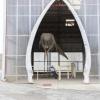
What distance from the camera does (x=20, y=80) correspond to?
96.2 ft

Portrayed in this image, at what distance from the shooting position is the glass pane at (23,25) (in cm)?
2997

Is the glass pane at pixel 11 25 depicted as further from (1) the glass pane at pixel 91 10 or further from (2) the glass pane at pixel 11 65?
(1) the glass pane at pixel 91 10

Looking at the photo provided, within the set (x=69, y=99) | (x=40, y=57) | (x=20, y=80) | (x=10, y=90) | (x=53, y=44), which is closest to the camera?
(x=69, y=99)

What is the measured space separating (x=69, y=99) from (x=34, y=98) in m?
1.75

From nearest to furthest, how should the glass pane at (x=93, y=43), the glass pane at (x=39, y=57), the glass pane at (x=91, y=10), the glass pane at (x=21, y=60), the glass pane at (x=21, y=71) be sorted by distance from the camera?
the glass pane at (x=21, y=71), the glass pane at (x=21, y=60), the glass pane at (x=93, y=43), the glass pane at (x=91, y=10), the glass pane at (x=39, y=57)

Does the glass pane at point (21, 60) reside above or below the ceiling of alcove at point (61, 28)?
below

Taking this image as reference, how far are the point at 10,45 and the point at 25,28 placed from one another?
5.74 feet

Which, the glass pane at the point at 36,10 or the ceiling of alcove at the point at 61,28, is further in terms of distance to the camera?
the ceiling of alcove at the point at 61,28

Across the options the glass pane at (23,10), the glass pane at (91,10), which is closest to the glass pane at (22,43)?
the glass pane at (23,10)

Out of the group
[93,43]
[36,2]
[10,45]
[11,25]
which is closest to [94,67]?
[93,43]

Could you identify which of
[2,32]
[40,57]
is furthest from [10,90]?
[40,57]

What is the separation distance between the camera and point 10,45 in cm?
3002

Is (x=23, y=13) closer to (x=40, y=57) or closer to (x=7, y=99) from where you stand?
(x=7, y=99)

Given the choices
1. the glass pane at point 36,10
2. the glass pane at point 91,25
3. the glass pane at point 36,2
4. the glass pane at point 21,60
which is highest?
the glass pane at point 36,2
